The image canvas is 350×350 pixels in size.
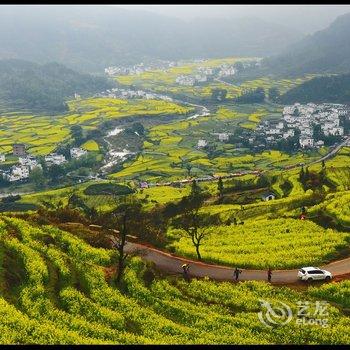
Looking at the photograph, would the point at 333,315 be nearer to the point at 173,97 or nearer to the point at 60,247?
the point at 60,247

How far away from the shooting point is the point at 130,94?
149750 mm

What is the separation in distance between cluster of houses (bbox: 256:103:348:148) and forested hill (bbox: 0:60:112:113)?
53614 mm

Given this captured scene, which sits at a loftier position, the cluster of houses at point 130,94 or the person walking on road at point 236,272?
the person walking on road at point 236,272

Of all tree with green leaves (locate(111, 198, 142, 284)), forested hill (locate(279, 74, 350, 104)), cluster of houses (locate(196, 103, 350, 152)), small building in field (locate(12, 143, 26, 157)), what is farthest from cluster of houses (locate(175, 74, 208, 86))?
tree with green leaves (locate(111, 198, 142, 284))

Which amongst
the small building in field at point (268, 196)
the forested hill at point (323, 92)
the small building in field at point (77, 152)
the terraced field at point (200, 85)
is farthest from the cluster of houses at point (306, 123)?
the small building in field at point (268, 196)

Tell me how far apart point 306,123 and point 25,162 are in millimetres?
60048

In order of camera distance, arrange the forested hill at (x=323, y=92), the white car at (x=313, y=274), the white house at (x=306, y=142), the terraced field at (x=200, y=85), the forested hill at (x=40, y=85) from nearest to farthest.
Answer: the white car at (x=313, y=274) → the white house at (x=306, y=142) → the forested hill at (x=40, y=85) → the forested hill at (x=323, y=92) → the terraced field at (x=200, y=85)

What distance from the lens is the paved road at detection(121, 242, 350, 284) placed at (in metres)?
24.7

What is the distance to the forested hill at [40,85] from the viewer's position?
134875mm

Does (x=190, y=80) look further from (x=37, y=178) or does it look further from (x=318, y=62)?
(x=37, y=178)

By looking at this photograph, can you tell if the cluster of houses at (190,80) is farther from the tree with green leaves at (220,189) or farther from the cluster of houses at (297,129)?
the tree with green leaves at (220,189)

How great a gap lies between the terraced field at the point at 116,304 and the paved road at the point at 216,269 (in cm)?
147

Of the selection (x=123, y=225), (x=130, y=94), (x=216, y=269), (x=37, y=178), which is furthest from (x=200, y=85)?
(x=123, y=225)

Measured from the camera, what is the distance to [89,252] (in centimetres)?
2622
